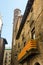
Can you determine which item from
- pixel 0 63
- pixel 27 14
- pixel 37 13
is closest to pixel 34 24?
pixel 37 13

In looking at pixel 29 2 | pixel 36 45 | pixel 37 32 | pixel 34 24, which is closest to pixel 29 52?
pixel 36 45

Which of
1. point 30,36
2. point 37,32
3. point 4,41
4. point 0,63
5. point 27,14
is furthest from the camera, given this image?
point 4,41

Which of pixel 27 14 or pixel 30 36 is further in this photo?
pixel 27 14

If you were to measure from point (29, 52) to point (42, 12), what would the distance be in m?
3.37

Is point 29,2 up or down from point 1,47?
up

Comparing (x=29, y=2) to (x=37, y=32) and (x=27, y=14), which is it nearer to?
(x=27, y=14)

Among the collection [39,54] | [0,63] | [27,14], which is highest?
[27,14]

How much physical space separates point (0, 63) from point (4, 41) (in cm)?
550

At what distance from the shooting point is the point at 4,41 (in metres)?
42.2

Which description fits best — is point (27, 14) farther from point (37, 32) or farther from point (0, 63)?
point (0, 63)

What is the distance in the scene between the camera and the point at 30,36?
693 inches

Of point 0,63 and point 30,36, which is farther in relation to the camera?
point 0,63

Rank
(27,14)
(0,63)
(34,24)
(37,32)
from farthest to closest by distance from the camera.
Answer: (0,63) → (27,14) → (34,24) → (37,32)

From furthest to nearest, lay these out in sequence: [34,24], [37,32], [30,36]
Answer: [30,36], [34,24], [37,32]
